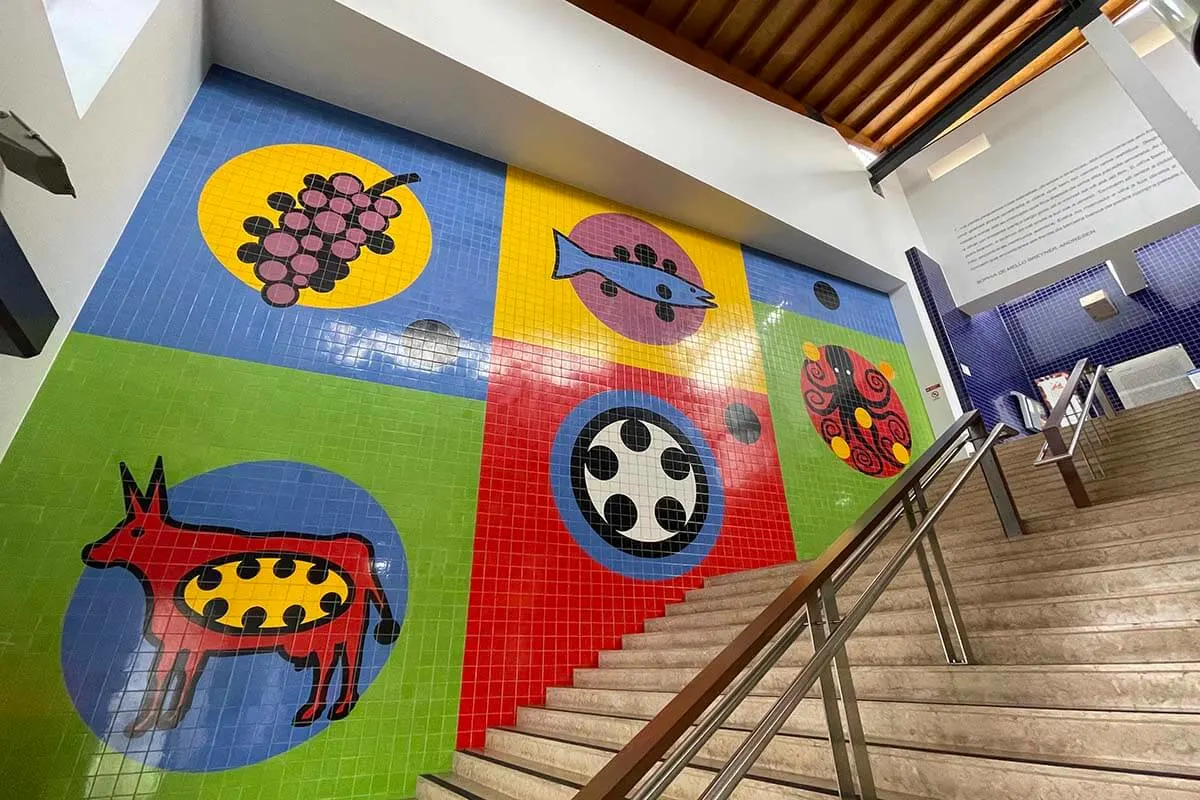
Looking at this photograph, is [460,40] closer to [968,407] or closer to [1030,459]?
[1030,459]

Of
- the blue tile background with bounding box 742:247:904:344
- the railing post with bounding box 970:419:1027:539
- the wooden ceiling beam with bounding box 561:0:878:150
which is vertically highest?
the wooden ceiling beam with bounding box 561:0:878:150

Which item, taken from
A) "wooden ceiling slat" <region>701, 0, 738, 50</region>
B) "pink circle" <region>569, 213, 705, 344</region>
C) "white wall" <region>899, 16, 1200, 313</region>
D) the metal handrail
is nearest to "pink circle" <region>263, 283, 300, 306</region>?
"pink circle" <region>569, 213, 705, 344</region>

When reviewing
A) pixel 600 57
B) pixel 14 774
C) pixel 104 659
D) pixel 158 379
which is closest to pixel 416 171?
pixel 600 57

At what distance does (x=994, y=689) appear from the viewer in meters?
1.98

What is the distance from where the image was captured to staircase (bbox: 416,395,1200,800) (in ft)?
5.29

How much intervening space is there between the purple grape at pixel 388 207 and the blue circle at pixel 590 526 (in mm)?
2186

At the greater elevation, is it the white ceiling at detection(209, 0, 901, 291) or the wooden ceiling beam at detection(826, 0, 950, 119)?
the wooden ceiling beam at detection(826, 0, 950, 119)

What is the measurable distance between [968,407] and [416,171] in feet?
23.0

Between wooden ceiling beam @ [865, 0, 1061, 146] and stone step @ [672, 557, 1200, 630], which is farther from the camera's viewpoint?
wooden ceiling beam @ [865, 0, 1061, 146]

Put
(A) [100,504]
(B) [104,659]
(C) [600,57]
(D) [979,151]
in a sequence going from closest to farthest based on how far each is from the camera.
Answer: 1. (B) [104,659]
2. (A) [100,504]
3. (C) [600,57]
4. (D) [979,151]

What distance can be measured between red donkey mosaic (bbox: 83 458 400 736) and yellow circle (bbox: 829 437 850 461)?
4.80m

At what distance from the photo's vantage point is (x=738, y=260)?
22.7ft

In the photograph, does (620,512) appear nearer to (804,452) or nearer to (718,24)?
(804,452)

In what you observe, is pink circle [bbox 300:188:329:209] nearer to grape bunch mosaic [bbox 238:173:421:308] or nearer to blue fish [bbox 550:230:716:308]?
grape bunch mosaic [bbox 238:173:421:308]
